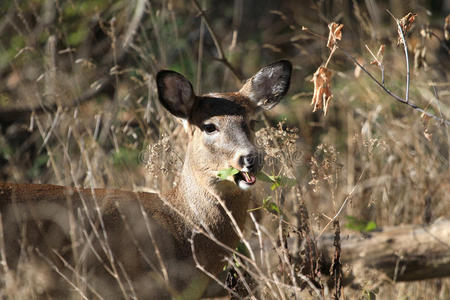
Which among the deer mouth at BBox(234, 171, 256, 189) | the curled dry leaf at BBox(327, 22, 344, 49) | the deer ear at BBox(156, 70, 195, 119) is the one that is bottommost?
the deer mouth at BBox(234, 171, 256, 189)

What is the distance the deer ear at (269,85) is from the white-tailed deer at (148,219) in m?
0.27

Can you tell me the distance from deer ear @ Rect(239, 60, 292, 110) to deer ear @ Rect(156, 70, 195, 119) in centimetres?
44

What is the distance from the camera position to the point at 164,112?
5.73 m

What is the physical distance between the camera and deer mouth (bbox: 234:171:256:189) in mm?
3828

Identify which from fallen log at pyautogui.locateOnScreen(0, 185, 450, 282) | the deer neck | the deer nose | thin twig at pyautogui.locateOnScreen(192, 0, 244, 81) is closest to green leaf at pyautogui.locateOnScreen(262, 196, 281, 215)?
the deer nose

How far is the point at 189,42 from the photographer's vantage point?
26.6 ft

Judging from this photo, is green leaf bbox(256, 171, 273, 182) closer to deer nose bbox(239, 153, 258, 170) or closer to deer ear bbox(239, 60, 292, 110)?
deer nose bbox(239, 153, 258, 170)

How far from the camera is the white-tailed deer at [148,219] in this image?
388 cm

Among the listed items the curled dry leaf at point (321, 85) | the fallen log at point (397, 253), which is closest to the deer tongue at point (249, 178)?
the curled dry leaf at point (321, 85)

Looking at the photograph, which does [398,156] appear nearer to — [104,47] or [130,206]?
[130,206]

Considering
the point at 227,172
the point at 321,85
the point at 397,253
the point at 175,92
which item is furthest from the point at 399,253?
the point at 175,92

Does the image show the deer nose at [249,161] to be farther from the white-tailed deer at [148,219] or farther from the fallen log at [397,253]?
the fallen log at [397,253]

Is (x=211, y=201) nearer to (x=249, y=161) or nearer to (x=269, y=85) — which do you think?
(x=249, y=161)

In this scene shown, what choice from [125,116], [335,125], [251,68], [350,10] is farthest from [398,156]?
[350,10]
